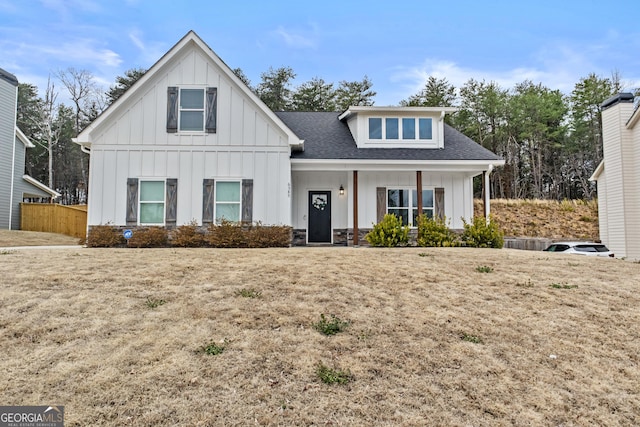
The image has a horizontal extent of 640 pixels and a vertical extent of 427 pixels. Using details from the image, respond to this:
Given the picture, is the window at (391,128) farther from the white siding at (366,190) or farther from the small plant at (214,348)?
the small plant at (214,348)

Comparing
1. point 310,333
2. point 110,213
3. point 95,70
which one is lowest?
point 310,333

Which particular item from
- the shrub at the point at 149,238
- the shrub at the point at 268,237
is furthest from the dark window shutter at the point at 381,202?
the shrub at the point at 149,238

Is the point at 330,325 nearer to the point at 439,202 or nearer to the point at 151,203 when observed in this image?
the point at 151,203

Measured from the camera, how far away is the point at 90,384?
12.5 ft

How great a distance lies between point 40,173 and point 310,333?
43.4 meters

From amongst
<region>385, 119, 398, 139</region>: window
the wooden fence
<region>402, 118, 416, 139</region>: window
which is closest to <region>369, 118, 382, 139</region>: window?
<region>385, 119, 398, 139</region>: window

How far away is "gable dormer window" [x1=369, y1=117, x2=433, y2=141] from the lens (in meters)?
15.8

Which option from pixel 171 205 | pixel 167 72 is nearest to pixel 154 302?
pixel 171 205

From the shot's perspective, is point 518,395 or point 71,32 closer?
point 518,395

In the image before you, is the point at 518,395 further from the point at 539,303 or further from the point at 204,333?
the point at 204,333

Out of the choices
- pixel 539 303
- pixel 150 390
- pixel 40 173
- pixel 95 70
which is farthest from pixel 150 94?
pixel 40 173

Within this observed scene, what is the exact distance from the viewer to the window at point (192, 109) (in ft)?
43.2

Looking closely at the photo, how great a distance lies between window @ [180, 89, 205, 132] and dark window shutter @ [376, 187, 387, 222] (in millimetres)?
6806

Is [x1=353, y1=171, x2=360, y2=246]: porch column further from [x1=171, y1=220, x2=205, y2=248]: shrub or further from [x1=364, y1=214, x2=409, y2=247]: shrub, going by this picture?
[x1=171, y1=220, x2=205, y2=248]: shrub
